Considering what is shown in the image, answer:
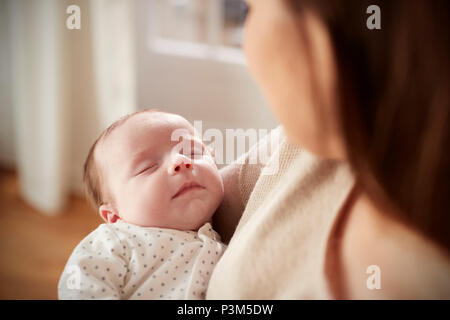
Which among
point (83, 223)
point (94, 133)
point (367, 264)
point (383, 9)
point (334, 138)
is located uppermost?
Result: point (383, 9)

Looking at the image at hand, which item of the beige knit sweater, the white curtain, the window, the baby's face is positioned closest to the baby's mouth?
the baby's face

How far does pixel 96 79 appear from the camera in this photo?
89.5 inches

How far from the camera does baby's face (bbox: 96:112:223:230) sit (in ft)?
2.42

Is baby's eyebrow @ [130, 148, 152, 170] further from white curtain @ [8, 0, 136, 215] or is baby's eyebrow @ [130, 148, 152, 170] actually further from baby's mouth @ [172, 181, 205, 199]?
white curtain @ [8, 0, 136, 215]

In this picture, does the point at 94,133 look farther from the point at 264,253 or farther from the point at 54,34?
the point at 264,253

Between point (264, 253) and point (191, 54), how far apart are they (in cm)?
159

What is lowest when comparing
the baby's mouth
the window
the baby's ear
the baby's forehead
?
the baby's ear

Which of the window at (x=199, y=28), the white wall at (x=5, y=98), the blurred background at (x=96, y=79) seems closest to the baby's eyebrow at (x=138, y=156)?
the blurred background at (x=96, y=79)

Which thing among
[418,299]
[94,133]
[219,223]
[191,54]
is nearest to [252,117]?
[191,54]

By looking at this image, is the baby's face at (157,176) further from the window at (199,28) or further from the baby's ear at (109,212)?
the window at (199,28)

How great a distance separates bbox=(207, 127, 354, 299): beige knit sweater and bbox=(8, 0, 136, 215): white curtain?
1569 millimetres

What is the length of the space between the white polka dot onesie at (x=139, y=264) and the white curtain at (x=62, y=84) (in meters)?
1.50

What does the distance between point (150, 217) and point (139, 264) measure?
0.07 metres

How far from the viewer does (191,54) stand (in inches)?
83.4
